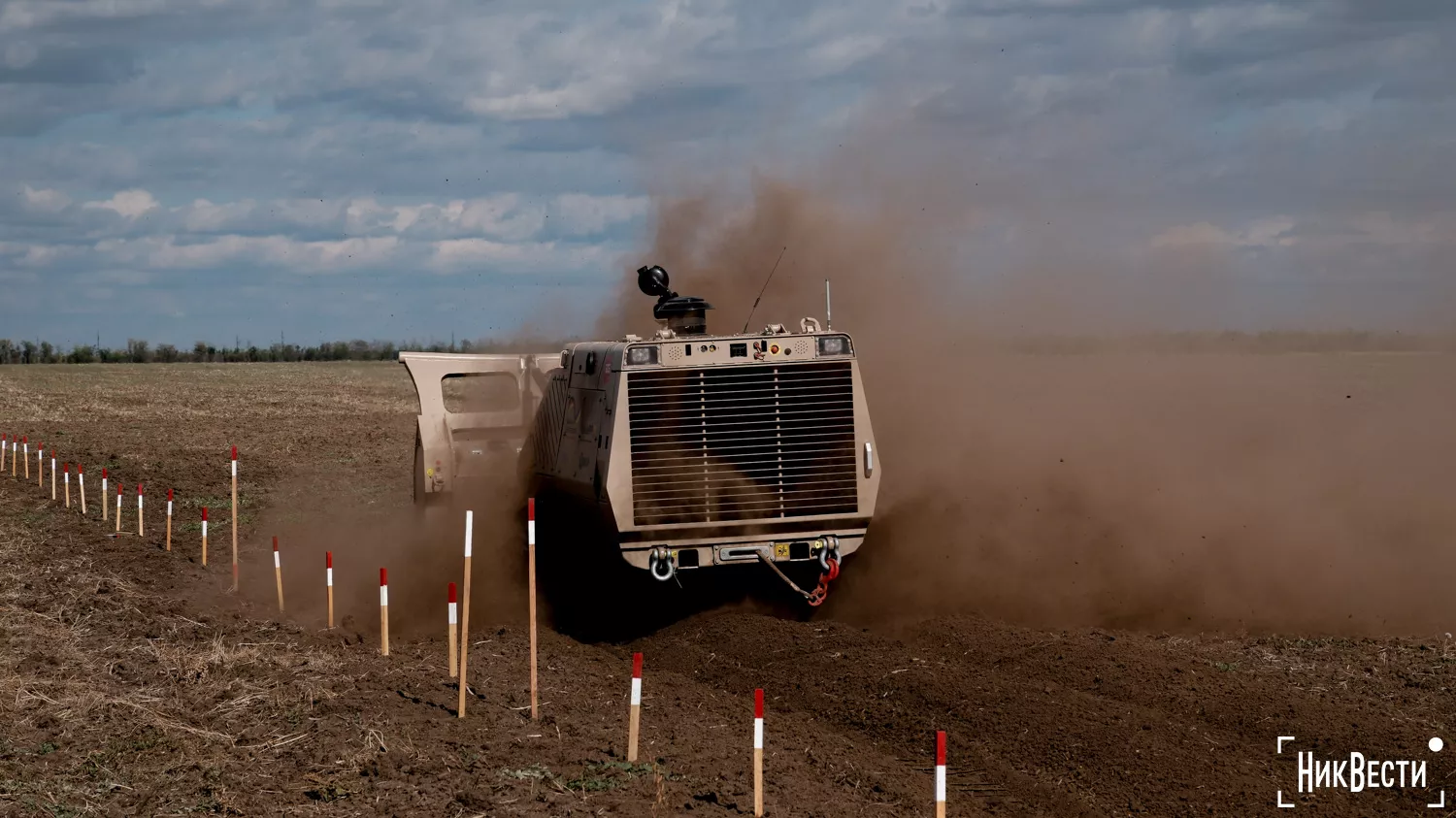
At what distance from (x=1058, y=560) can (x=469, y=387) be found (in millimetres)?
8075

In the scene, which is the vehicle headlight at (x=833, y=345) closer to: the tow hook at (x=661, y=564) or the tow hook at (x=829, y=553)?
the tow hook at (x=829, y=553)

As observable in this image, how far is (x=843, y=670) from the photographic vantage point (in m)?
13.8

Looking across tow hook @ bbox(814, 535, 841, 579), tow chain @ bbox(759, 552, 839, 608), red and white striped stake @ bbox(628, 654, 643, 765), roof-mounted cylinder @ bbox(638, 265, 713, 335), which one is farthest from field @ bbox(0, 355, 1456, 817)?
roof-mounted cylinder @ bbox(638, 265, 713, 335)

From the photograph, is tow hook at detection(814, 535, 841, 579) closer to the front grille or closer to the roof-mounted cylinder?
the front grille

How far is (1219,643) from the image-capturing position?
578 inches

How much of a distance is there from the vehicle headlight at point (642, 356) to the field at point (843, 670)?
2915 millimetres

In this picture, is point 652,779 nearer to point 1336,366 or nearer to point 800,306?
point 800,306

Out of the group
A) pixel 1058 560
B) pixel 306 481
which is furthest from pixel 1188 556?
pixel 306 481

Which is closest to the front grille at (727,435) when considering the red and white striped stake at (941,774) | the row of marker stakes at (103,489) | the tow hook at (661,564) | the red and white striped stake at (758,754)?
the tow hook at (661,564)

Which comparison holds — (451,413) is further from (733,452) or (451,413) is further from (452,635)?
(452,635)

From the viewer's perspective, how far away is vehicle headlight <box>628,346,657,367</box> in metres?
15.4

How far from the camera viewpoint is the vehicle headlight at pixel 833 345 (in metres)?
15.5

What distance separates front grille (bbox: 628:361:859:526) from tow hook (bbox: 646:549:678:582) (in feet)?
1.09

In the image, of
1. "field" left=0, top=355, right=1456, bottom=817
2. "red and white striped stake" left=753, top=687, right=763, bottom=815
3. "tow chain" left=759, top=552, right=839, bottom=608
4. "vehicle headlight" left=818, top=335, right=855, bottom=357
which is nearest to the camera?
"red and white striped stake" left=753, top=687, right=763, bottom=815
